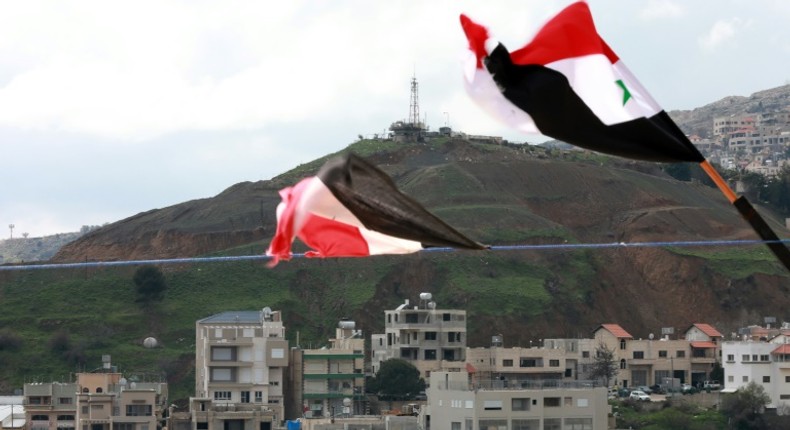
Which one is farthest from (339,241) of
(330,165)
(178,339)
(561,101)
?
(178,339)

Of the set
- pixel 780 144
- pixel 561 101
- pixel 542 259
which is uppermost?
pixel 780 144

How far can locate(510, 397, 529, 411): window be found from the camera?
172 feet

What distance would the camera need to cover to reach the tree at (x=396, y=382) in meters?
68.4

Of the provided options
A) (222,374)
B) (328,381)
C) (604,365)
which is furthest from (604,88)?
(604,365)

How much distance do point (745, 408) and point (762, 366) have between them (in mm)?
5894

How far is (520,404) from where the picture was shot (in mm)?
52531

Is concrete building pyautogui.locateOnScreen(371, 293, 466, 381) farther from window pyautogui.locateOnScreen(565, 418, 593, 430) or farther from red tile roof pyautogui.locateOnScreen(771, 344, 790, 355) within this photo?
window pyautogui.locateOnScreen(565, 418, 593, 430)

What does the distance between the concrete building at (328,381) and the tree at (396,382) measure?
67cm

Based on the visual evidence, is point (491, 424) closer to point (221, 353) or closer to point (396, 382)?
point (221, 353)

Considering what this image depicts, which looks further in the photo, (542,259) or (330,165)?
(542,259)

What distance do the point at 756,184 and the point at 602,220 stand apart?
15.6 meters

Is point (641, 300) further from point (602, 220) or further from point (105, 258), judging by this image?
point (105, 258)

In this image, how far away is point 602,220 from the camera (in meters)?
109

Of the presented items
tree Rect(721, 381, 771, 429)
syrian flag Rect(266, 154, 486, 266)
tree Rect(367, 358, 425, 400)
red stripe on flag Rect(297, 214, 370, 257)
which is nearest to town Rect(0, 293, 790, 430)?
tree Rect(367, 358, 425, 400)
